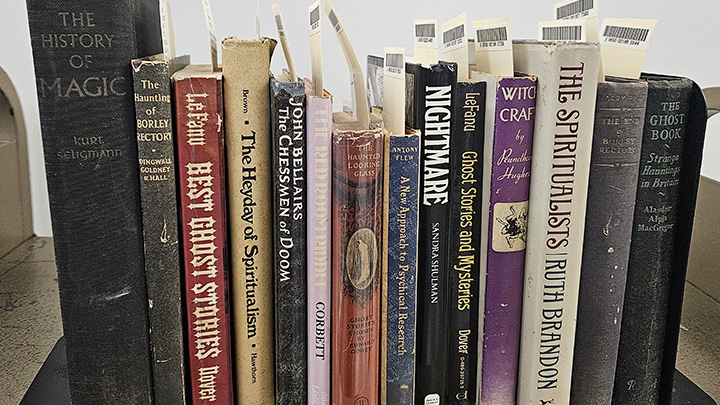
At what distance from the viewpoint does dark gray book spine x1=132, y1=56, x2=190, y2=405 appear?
498 mm

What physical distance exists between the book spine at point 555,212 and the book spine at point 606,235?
0.01 m

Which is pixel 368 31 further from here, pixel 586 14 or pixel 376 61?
pixel 586 14

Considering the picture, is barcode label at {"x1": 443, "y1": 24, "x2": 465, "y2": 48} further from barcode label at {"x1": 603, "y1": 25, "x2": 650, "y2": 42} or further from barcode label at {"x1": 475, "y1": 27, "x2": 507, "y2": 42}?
barcode label at {"x1": 603, "y1": 25, "x2": 650, "y2": 42}

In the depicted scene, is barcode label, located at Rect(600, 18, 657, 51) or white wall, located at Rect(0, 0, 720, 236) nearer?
barcode label, located at Rect(600, 18, 657, 51)

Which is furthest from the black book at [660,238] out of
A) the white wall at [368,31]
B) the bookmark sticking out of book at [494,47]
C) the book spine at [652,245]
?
the white wall at [368,31]

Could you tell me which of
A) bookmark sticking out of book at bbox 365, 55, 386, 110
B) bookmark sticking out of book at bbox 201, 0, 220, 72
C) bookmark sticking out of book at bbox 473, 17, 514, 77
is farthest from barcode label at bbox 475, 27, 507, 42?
bookmark sticking out of book at bbox 201, 0, 220, 72

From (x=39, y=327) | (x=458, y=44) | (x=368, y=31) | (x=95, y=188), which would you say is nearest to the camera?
(x=95, y=188)

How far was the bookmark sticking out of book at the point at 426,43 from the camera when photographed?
548 mm

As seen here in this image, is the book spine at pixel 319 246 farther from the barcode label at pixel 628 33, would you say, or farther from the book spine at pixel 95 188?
the barcode label at pixel 628 33

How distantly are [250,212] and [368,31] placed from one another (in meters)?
0.63

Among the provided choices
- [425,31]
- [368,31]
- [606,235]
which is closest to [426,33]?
[425,31]

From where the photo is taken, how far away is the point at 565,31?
22.6 inches

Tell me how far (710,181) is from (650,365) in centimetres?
44

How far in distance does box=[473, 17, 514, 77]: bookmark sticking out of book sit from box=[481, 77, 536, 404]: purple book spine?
0.10 feet
